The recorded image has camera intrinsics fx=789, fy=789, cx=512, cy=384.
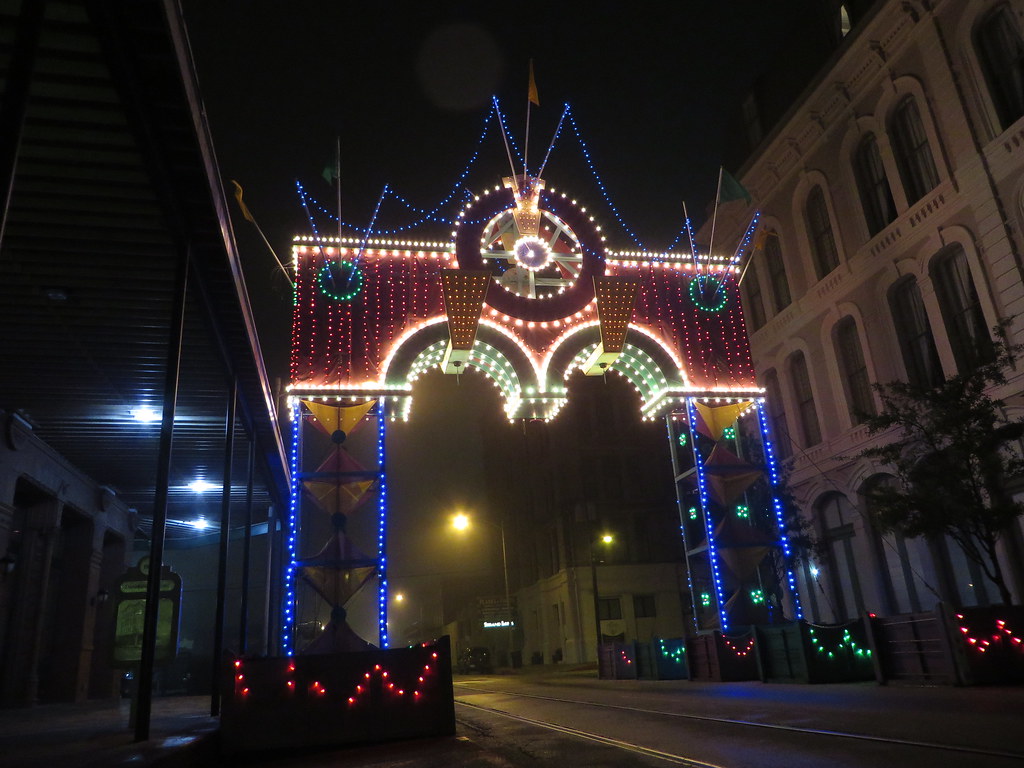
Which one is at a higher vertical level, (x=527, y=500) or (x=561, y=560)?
(x=527, y=500)

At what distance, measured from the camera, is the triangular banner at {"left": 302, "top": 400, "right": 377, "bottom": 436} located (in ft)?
61.8

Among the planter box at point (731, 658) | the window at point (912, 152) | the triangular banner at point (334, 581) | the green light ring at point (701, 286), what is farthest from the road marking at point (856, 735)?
the window at point (912, 152)

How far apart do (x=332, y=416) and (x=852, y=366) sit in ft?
51.0

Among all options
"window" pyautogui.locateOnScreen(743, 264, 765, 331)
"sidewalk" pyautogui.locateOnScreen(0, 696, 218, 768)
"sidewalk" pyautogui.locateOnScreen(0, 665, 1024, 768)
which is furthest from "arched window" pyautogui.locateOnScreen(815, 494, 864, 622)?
"sidewalk" pyautogui.locateOnScreen(0, 696, 218, 768)

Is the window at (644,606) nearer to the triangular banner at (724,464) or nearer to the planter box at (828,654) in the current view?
the triangular banner at (724,464)

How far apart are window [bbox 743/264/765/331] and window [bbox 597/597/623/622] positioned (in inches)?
801

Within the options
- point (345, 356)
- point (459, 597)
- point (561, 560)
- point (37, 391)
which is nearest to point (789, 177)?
point (345, 356)

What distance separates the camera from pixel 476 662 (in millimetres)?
49781

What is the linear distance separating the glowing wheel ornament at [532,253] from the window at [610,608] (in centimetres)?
2727

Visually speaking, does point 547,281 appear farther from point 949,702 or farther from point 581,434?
point 581,434

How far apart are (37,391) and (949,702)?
1573 centimetres

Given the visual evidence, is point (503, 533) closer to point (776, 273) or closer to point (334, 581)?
point (776, 273)

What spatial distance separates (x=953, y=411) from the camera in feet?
50.8

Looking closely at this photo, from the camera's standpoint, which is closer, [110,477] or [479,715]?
[479,715]
